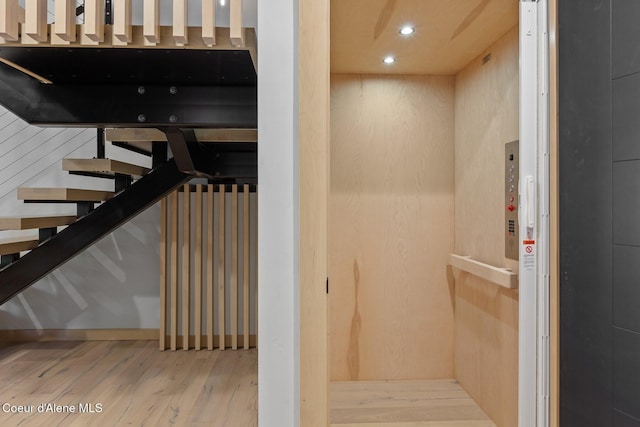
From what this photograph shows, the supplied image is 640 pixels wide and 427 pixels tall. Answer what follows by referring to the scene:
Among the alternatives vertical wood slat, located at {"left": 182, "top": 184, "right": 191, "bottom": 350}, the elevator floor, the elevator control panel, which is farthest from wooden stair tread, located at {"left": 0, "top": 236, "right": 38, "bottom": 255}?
the elevator control panel

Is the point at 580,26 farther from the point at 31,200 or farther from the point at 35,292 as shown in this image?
the point at 35,292

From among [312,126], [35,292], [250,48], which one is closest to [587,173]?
[312,126]

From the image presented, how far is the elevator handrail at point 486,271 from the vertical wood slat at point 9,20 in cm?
222

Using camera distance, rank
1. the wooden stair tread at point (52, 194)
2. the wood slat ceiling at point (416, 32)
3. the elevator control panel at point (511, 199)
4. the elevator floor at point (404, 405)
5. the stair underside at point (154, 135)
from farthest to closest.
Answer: the stair underside at point (154, 135) → the wooden stair tread at point (52, 194) → the elevator floor at point (404, 405) → the elevator control panel at point (511, 199) → the wood slat ceiling at point (416, 32)

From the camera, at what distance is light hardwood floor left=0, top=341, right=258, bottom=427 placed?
91.7 inches

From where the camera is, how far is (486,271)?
6.86ft

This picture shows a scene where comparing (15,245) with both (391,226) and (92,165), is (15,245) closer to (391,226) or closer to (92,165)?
(92,165)

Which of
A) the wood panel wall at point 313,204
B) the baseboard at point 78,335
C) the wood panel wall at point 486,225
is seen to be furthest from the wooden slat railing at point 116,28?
the baseboard at point 78,335

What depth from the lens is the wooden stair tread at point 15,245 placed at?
2.65 meters

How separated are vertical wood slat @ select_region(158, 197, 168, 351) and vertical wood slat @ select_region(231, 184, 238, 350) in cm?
52

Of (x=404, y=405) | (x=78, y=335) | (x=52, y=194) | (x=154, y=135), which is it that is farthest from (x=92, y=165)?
(x=404, y=405)

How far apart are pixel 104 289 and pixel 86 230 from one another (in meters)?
0.79

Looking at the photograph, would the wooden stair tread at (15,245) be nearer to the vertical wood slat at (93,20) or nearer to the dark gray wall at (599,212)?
the vertical wood slat at (93,20)

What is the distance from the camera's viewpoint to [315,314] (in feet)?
4.91
